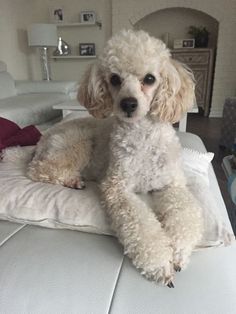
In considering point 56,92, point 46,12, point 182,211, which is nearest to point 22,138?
point 182,211

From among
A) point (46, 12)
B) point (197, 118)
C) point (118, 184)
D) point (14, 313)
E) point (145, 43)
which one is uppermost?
point (46, 12)

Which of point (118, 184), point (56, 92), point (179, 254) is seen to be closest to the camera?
point (179, 254)

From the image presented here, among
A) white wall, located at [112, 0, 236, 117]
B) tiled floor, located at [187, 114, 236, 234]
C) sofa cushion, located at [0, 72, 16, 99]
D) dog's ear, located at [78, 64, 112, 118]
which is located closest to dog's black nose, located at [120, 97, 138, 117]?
dog's ear, located at [78, 64, 112, 118]

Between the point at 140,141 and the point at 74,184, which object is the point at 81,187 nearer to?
the point at 74,184

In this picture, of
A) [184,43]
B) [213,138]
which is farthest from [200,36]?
[213,138]

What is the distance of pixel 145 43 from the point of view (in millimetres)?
886

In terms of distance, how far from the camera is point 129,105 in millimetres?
856

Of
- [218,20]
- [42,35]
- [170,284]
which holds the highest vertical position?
[218,20]

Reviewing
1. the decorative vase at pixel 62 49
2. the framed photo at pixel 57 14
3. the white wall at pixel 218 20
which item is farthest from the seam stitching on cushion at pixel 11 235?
the framed photo at pixel 57 14

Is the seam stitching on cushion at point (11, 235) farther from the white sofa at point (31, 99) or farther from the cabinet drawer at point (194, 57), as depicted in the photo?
the cabinet drawer at point (194, 57)

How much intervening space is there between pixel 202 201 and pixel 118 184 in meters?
0.27

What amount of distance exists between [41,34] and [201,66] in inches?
103

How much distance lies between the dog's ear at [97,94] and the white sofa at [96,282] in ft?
1.51

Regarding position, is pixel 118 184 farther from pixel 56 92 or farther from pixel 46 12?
pixel 46 12
